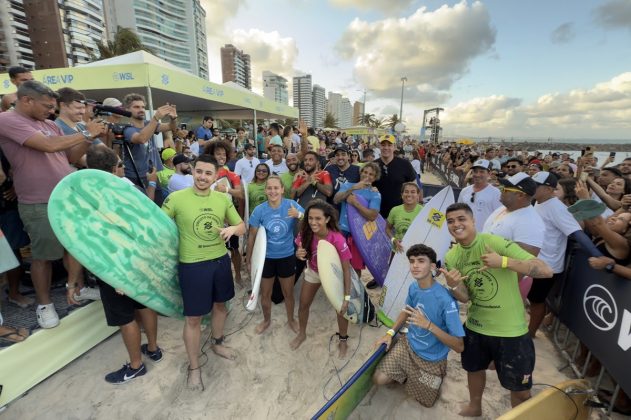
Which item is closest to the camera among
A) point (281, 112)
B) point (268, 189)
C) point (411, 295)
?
point (411, 295)

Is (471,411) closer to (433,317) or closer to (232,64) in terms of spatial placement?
(433,317)

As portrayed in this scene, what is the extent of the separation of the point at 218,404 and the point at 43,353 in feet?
5.48

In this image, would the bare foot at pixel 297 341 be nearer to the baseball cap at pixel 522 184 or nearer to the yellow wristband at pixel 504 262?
the yellow wristband at pixel 504 262

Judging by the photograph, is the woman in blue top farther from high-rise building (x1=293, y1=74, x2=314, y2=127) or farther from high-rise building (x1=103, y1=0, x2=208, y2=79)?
high-rise building (x1=293, y1=74, x2=314, y2=127)

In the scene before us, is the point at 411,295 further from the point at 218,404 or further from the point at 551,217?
the point at 218,404

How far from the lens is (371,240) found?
3.89 metres

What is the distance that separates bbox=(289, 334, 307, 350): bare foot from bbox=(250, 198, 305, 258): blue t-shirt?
3.08ft

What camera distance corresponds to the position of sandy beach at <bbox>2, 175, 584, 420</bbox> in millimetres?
2514

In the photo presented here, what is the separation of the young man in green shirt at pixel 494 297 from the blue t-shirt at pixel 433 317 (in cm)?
11

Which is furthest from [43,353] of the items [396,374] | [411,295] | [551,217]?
[551,217]

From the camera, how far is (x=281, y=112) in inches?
666

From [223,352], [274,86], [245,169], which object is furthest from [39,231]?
[274,86]

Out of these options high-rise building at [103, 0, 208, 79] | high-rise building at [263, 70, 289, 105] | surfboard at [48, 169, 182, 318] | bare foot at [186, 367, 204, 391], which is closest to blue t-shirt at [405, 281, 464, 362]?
bare foot at [186, 367, 204, 391]

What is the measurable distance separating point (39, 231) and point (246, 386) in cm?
233
